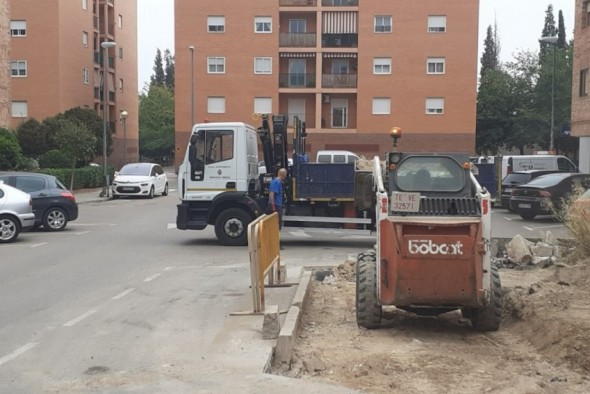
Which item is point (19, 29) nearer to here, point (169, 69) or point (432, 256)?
point (432, 256)

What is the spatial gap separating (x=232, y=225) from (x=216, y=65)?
36.7 m

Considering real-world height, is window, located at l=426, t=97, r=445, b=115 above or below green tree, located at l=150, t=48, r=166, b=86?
below

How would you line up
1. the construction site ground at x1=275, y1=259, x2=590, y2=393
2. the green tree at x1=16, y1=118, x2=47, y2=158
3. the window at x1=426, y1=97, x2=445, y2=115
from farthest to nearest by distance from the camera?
the window at x1=426, y1=97, x2=445, y2=115
the green tree at x1=16, y1=118, x2=47, y2=158
the construction site ground at x1=275, y1=259, x2=590, y2=393

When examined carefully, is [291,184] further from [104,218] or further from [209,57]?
[209,57]

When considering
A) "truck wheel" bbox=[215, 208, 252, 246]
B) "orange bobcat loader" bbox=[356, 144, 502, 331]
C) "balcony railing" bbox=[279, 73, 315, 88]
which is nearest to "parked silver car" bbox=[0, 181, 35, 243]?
"truck wheel" bbox=[215, 208, 252, 246]

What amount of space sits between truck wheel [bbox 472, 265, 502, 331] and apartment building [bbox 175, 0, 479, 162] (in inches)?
1656

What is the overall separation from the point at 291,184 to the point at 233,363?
9.51 m

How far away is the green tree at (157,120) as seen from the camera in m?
79.4

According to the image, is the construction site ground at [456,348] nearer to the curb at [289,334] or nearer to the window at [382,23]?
the curb at [289,334]

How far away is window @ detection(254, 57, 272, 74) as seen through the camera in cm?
5131

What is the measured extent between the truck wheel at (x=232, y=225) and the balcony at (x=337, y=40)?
37311mm

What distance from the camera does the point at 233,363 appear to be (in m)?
6.81

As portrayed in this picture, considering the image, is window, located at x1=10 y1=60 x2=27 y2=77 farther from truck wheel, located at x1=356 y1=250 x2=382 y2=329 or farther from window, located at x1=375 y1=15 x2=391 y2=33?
truck wheel, located at x1=356 y1=250 x2=382 y2=329

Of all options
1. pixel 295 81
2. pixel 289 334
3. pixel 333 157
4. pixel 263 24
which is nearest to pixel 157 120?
pixel 263 24
